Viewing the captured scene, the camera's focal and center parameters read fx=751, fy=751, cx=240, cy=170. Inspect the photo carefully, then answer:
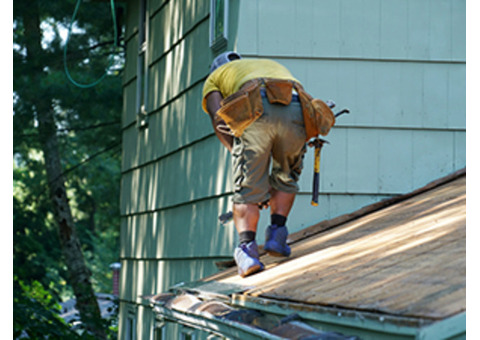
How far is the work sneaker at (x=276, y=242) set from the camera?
4.27 meters

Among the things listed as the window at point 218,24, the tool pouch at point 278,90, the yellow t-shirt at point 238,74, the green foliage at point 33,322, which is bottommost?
the green foliage at point 33,322

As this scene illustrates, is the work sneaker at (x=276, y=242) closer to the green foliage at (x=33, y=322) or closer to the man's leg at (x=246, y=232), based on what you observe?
the man's leg at (x=246, y=232)

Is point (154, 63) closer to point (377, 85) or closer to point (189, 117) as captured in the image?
point (189, 117)

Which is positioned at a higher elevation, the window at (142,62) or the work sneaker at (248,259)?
the window at (142,62)

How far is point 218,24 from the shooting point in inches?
234

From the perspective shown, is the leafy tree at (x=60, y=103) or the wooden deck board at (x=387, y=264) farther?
the leafy tree at (x=60, y=103)

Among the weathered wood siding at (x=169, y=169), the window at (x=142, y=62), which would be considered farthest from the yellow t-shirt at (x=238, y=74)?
the window at (x=142, y=62)

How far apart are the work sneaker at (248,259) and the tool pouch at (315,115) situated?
0.75m

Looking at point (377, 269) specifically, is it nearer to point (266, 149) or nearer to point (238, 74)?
point (266, 149)

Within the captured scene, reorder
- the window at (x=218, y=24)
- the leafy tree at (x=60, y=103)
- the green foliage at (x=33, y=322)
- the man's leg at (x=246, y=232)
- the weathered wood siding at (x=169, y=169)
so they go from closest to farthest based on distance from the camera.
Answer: the man's leg at (x=246, y=232) → the window at (x=218, y=24) → the weathered wood siding at (x=169, y=169) → the green foliage at (x=33, y=322) → the leafy tree at (x=60, y=103)

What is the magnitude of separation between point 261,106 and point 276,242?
78 centimetres

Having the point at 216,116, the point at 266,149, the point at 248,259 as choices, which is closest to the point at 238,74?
the point at 216,116

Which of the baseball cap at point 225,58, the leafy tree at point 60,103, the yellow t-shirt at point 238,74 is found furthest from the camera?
the leafy tree at point 60,103

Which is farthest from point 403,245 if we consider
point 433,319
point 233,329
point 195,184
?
point 195,184
